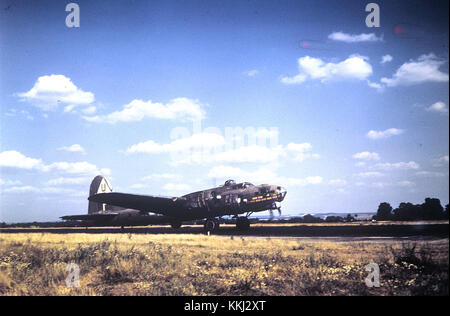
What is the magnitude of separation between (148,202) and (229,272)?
61.8 feet

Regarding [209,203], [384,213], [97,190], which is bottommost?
[384,213]

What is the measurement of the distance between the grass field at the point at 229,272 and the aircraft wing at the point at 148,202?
11069 mm

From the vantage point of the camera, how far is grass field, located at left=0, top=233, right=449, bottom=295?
29.5ft

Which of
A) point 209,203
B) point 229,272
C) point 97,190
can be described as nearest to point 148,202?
point 209,203

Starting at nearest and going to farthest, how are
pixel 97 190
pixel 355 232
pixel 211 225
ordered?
pixel 355 232 < pixel 211 225 < pixel 97 190

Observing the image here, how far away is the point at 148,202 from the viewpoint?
2822 cm

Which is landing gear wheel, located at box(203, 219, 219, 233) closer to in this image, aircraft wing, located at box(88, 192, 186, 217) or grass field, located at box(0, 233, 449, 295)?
aircraft wing, located at box(88, 192, 186, 217)

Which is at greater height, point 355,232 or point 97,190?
point 97,190

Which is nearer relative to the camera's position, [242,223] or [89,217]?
[242,223]

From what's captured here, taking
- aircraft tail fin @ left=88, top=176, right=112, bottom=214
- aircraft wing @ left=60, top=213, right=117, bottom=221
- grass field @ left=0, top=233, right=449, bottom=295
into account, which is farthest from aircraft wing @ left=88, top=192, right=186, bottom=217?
aircraft tail fin @ left=88, top=176, right=112, bottom=214

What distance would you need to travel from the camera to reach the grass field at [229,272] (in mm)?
8992

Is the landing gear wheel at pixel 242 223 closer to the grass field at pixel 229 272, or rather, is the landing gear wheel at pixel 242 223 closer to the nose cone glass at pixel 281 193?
the nose cone glass at pixel 281 193

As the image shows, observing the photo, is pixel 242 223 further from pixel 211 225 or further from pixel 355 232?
pixel 355 232
